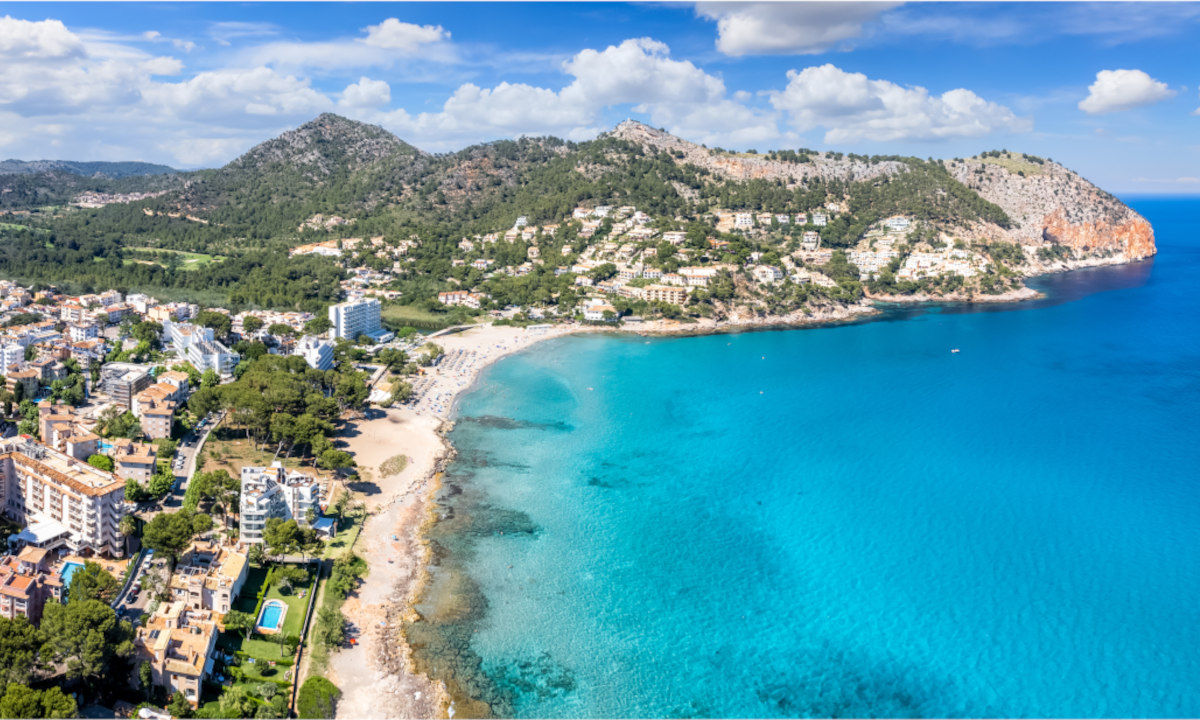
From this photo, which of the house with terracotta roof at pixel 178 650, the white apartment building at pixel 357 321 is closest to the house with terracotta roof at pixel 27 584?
the house with terracotta roof at pixel 178 650

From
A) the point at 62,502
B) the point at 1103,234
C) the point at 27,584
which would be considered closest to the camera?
the point at 27,584

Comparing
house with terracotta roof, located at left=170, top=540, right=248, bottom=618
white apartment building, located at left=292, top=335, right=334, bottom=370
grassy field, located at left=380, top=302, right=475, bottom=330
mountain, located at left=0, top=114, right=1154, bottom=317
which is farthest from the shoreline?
mountain, located at left=0, top=114, right=1154, bottom=317

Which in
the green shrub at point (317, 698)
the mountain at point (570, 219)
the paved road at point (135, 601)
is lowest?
the green shrub at point (317, 698)

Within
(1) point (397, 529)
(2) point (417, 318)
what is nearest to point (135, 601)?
(1) point (397, 529)

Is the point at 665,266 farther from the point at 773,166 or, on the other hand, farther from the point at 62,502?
the point at 62,502

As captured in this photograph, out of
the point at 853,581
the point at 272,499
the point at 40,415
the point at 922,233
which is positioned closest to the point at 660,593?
the point at 853,581

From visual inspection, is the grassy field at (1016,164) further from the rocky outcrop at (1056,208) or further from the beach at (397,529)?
the beach at (397,529)
